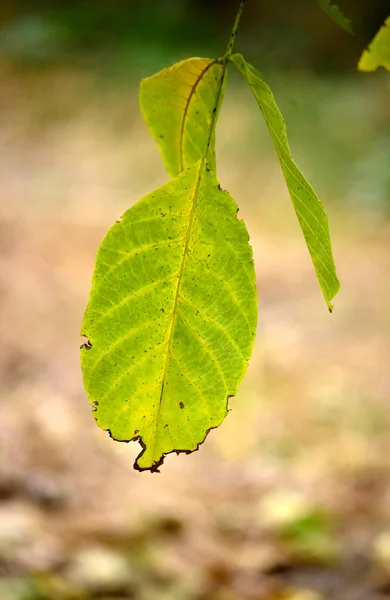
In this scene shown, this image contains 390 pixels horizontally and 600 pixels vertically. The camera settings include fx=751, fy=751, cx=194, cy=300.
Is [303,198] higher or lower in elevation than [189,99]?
lower

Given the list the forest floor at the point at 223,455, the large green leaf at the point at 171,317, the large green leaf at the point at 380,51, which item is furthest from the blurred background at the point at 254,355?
the large green leaf at the point at 380,51

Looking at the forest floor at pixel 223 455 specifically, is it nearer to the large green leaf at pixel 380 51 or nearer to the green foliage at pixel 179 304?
the green foliage at pixel 179 304

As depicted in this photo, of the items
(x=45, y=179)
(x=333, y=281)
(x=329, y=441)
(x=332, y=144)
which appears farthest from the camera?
(x=332, y=144)

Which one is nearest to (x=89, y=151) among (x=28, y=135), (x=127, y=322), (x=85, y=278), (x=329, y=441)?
(x=28, y=135)

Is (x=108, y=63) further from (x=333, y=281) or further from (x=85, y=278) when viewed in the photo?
(x=333, y=281)

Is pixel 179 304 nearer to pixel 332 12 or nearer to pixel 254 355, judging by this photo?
pixel 332 12

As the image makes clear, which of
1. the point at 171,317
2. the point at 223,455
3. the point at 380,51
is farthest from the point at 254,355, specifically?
the point at 171,317
